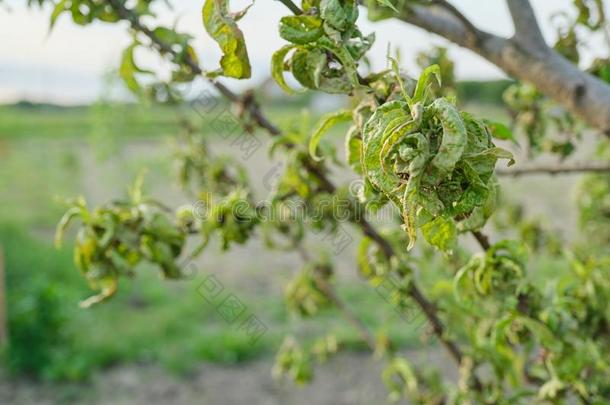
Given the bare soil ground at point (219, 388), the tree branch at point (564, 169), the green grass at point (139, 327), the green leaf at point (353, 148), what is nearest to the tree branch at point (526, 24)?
the tree branch at point (564, 169)

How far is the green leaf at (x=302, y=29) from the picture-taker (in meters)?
0.60

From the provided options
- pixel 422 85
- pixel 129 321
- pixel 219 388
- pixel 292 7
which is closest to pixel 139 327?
pixel 129 321

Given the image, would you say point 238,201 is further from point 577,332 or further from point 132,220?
point 577,332

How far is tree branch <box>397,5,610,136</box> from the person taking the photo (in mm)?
972

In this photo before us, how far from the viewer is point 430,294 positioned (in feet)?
4.39

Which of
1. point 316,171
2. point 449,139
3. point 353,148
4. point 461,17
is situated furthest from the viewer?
point 316,171

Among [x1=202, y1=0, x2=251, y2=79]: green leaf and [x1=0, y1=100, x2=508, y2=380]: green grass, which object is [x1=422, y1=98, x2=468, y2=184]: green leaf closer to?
[x1=202, y1=0, x2=251, y2=79]: green leaf

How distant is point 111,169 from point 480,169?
11916mm

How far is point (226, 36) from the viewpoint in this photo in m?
0.62

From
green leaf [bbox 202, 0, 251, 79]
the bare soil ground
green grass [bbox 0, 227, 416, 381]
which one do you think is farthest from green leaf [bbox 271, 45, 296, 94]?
green grass [bbox 0, 227, 416, 381]

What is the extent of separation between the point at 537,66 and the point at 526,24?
0.07m

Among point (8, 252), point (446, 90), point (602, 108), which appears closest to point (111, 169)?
point (8, 252)

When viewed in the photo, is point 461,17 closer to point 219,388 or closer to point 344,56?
point 344,56

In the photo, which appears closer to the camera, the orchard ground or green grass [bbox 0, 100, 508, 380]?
the orchard ground
